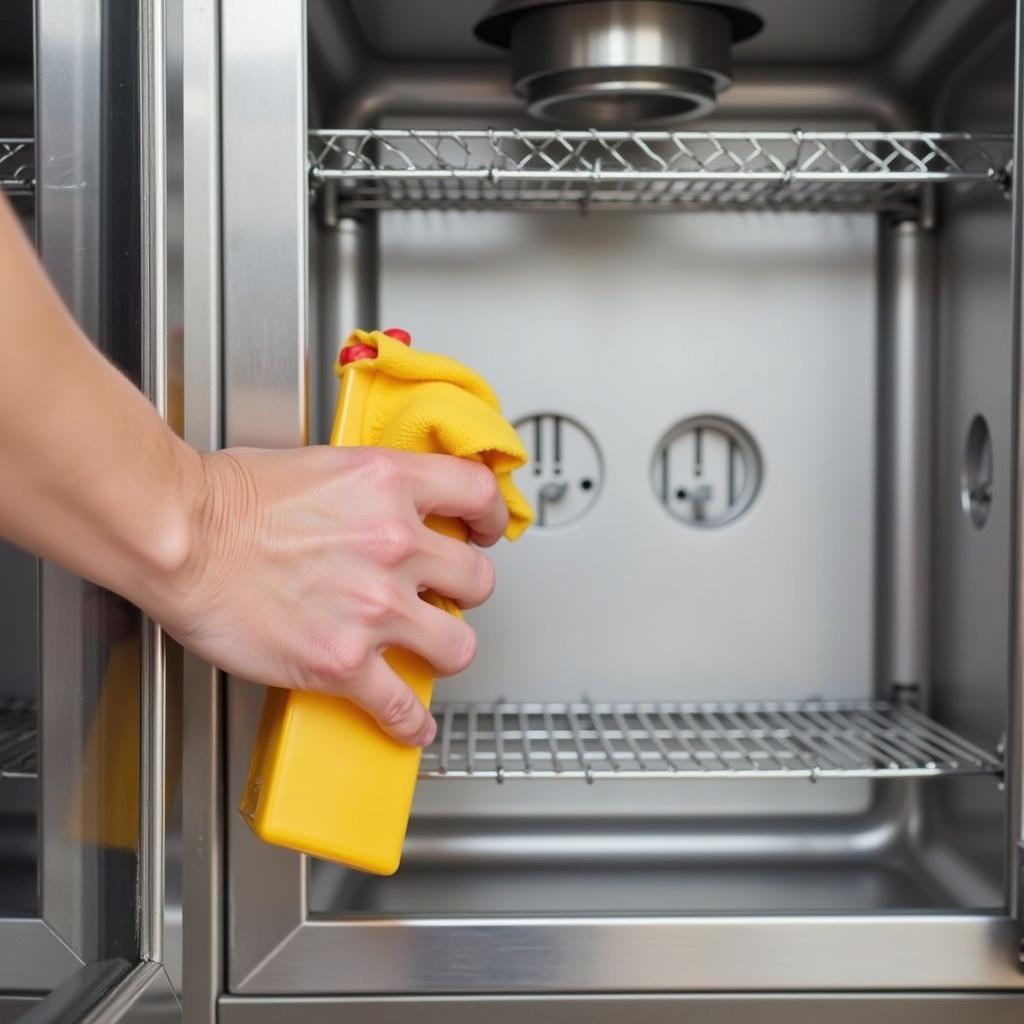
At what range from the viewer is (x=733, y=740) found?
3.41 ft

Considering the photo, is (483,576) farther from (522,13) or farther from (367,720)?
(522,13)

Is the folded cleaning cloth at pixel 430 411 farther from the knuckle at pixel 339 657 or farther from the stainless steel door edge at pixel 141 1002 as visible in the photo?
the stainless steel door edge at pixel 141 1002

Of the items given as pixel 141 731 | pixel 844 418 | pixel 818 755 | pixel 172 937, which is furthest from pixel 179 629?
pixel 844 418

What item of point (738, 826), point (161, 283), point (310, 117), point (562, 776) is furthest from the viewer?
point (738, 826)

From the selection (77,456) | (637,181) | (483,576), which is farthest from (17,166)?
(637,181)

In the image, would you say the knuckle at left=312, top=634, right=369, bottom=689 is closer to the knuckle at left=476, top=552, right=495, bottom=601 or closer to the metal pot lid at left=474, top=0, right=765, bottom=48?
the knuckle at left=476, top=552, right=495, bottom=601

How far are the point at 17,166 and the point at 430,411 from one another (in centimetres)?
25

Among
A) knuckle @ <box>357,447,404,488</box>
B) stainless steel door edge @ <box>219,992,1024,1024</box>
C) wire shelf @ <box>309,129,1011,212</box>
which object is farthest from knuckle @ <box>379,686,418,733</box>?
wire shelf @ <box>309,129,1011,212</box>

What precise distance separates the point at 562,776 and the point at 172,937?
0.27m

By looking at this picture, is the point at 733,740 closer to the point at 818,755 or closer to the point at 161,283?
the point at 818,755

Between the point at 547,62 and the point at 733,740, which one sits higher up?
the point at 547,62

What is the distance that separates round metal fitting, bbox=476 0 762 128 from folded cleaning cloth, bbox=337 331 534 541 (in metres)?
0.30

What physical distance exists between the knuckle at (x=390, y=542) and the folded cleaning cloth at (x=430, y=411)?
7cm

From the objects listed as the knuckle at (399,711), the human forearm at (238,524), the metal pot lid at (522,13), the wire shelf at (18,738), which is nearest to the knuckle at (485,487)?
the human forearm at (238,524)
